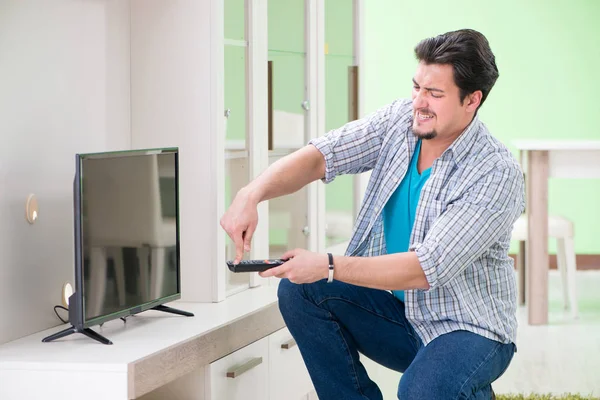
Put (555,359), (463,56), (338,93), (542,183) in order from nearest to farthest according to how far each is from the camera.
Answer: (463,56), (338,93), (555,359), (542,183)

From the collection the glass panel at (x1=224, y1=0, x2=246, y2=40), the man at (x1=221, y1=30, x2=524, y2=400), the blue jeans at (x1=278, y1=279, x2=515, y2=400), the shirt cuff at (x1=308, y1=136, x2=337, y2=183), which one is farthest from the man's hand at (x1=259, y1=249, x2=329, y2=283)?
the glass panel at (x1=224, y1=0, x2=246, y2=40)

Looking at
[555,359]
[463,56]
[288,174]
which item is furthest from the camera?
[555,359]

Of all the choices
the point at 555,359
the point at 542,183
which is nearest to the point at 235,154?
the point at 555,359

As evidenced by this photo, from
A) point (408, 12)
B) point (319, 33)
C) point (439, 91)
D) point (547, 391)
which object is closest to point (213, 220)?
point (439, 91)

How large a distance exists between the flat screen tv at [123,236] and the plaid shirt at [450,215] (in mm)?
414

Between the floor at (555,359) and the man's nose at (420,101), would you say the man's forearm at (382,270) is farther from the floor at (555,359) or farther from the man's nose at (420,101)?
the floor at (555,359)

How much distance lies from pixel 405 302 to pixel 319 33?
148 centimetres

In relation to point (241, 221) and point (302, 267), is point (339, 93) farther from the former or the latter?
point (302, 267)

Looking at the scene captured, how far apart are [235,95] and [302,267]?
36.2 inches

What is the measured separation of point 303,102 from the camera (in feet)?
10.9

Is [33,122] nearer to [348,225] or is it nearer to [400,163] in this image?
[400,163]

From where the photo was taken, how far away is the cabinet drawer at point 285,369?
265 centimetres

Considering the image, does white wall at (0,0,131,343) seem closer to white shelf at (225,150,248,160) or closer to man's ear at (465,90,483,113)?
white shelf at (225,150,248,160)

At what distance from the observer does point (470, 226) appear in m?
2.03
